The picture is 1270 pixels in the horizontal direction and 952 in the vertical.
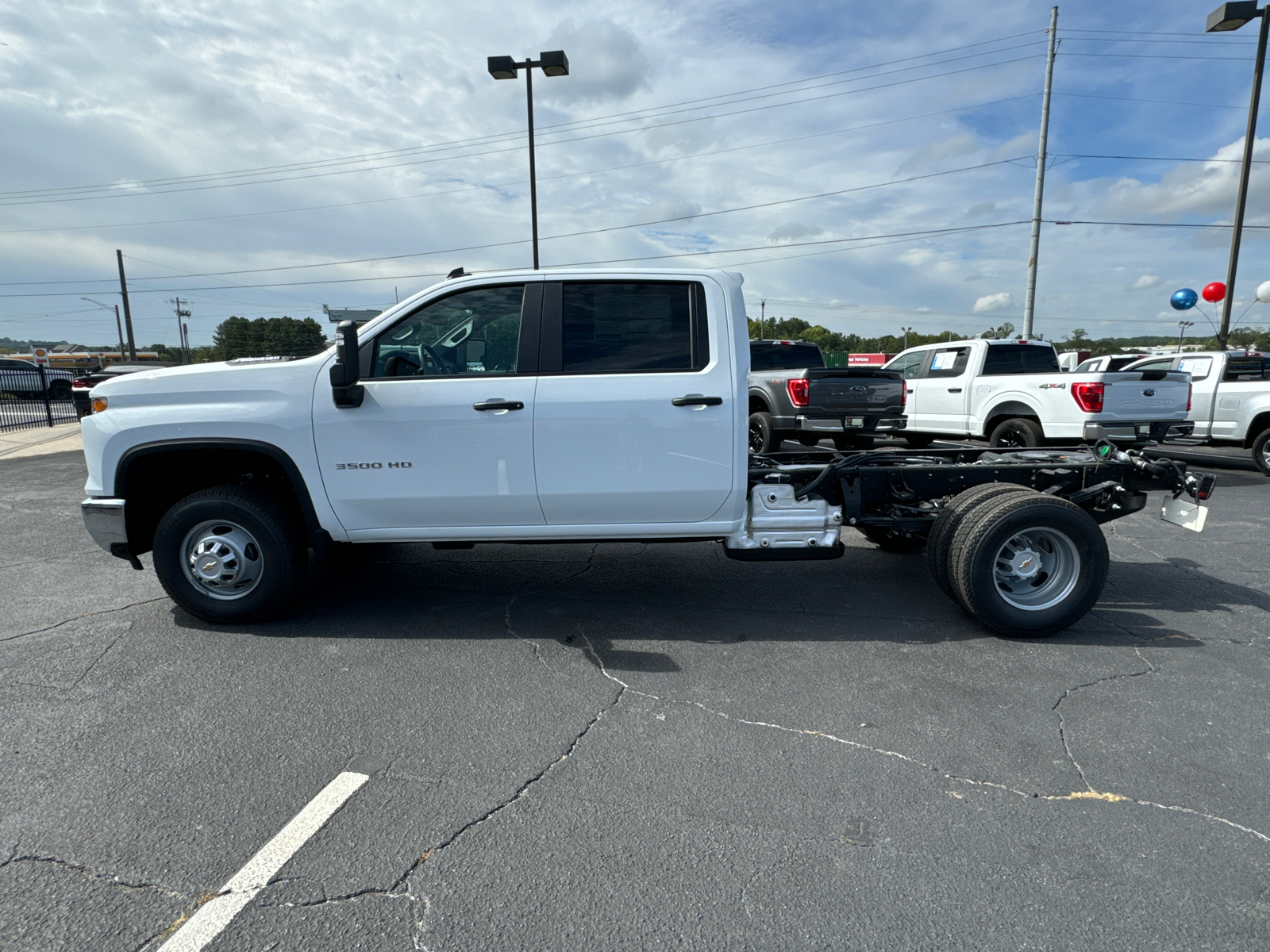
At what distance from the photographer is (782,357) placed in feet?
42.7

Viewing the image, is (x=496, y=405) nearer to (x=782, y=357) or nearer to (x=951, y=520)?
(x=951, y=520)

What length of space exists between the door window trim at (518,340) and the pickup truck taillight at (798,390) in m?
5.95

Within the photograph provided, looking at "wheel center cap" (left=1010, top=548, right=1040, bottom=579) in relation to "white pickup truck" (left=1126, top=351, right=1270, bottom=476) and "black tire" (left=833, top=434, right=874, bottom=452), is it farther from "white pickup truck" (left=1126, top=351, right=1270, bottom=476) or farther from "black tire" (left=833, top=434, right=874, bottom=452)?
"white pickup truck" (left=1126, top=351, right=1270, bottom=476)

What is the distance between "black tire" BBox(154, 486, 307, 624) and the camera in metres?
4.35

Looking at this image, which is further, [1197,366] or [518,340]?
[1197,366]

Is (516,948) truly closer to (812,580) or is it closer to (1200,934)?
(1200,934)

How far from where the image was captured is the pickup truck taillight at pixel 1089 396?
29.1 ft

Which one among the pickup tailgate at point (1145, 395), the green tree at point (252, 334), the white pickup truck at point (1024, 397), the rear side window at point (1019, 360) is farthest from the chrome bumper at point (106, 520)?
the green tree at point (252, 334)

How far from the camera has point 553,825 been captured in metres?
2.67

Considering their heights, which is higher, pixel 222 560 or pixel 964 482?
pixel 964 482

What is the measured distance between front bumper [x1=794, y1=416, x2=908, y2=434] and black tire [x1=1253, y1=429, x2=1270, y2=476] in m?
5.62

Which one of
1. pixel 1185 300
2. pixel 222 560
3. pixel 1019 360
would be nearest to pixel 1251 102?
pixel 1185 300

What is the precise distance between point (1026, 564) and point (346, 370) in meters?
4.02

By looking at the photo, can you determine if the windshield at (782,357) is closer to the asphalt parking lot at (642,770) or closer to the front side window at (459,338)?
the asphalt parking lot at (642,770)
